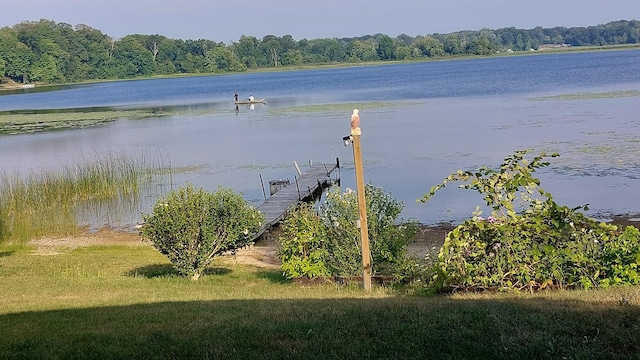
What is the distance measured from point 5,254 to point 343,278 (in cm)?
881

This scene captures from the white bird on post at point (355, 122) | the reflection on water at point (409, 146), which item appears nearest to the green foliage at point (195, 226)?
the white bird on post at point (355, 122)

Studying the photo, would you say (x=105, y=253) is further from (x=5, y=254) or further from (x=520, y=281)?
(x=520, y=281)

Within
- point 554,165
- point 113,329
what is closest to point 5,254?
point 113,329

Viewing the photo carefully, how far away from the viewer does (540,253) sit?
8.16 meters

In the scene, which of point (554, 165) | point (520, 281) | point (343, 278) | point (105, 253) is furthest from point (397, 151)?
point (520, 281)

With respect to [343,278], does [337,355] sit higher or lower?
higher

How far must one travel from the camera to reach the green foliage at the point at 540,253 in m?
8.12

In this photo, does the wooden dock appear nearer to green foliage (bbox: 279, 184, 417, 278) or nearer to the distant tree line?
green foliage (bbox: 279, 184, 417, 278)

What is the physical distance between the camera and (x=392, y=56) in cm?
17850

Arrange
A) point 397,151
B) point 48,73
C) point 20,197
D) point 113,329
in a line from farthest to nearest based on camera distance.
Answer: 1. point 48,73
2. point 397,151
3. point 20,197
4. point 113,329

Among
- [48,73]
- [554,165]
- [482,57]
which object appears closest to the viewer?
[554,165]

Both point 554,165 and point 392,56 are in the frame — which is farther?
point 392,56

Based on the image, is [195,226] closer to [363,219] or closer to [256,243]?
[363,219]

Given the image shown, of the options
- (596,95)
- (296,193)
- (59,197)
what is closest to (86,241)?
(59,197)
